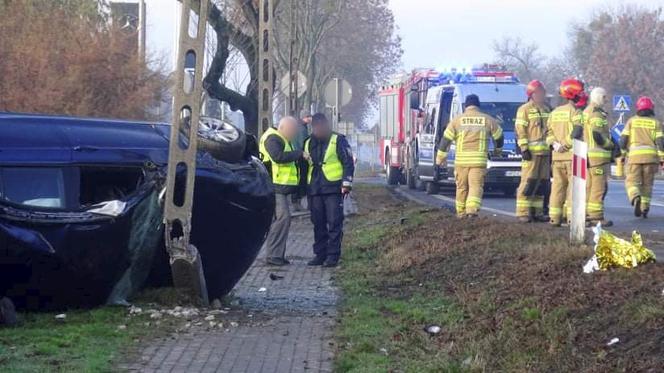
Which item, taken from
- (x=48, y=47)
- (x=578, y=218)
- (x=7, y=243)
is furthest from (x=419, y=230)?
(x=48, y=47)

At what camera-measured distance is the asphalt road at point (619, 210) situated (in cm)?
1513

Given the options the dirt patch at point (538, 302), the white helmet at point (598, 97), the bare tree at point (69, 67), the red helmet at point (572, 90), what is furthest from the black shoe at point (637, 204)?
the bare tree at point (69, 67)

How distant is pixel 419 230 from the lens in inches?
655

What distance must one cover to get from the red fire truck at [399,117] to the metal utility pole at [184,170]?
2351 centimetres

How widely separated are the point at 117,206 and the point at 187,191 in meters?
0.54

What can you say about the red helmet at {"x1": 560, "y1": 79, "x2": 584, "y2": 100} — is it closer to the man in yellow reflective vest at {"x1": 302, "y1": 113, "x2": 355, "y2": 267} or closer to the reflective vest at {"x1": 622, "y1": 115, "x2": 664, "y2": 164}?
the reflective vest at {"x1": 622, "y1": 115, "x2": 664, "y2": 164}

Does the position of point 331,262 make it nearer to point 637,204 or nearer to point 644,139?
point 644,139

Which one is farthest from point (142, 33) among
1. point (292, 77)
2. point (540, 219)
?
point (540, 219)

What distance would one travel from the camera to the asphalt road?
49.6ft

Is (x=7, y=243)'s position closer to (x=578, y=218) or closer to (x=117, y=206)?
(x=117, y=206)

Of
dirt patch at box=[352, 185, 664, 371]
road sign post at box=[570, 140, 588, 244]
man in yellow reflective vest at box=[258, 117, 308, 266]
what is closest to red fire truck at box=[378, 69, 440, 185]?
man in yellow reflective vest at box=[258, 117, 308, 266]

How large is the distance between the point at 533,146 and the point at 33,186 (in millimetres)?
8656

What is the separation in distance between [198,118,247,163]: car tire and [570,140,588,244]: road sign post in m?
3.31

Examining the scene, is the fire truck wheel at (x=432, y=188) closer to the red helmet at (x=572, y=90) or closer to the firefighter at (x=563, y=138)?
the firefighter at (x=563, y=138)
